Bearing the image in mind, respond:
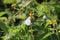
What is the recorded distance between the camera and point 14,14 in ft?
8.87

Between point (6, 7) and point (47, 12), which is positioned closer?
point (47, 12)

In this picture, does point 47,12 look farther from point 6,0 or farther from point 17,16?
point 6,0

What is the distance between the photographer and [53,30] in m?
2.20

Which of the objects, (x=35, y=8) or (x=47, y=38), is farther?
(x=35, y=8)

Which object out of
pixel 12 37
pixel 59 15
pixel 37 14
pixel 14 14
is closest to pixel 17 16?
pixel 14 14

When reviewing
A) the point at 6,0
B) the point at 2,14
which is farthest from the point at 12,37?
the point at 6,0

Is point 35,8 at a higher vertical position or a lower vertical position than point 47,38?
higher

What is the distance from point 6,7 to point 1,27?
0.99 metres

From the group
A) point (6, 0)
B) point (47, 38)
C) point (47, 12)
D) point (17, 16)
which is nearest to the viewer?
point (47, 38)

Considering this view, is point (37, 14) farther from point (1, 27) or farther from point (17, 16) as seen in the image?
point (1, 27)

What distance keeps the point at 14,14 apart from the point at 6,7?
0.54 metres

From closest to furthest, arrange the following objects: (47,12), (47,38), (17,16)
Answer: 1. (47,38)
2. (47,12)
3. (17,16)

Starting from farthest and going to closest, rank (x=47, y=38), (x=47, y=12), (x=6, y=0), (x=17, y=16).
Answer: (x=6, y=0) < (x=17, y=16) < (x=47, y=12) < (x=47, y=38)

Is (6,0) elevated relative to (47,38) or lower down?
elevated
